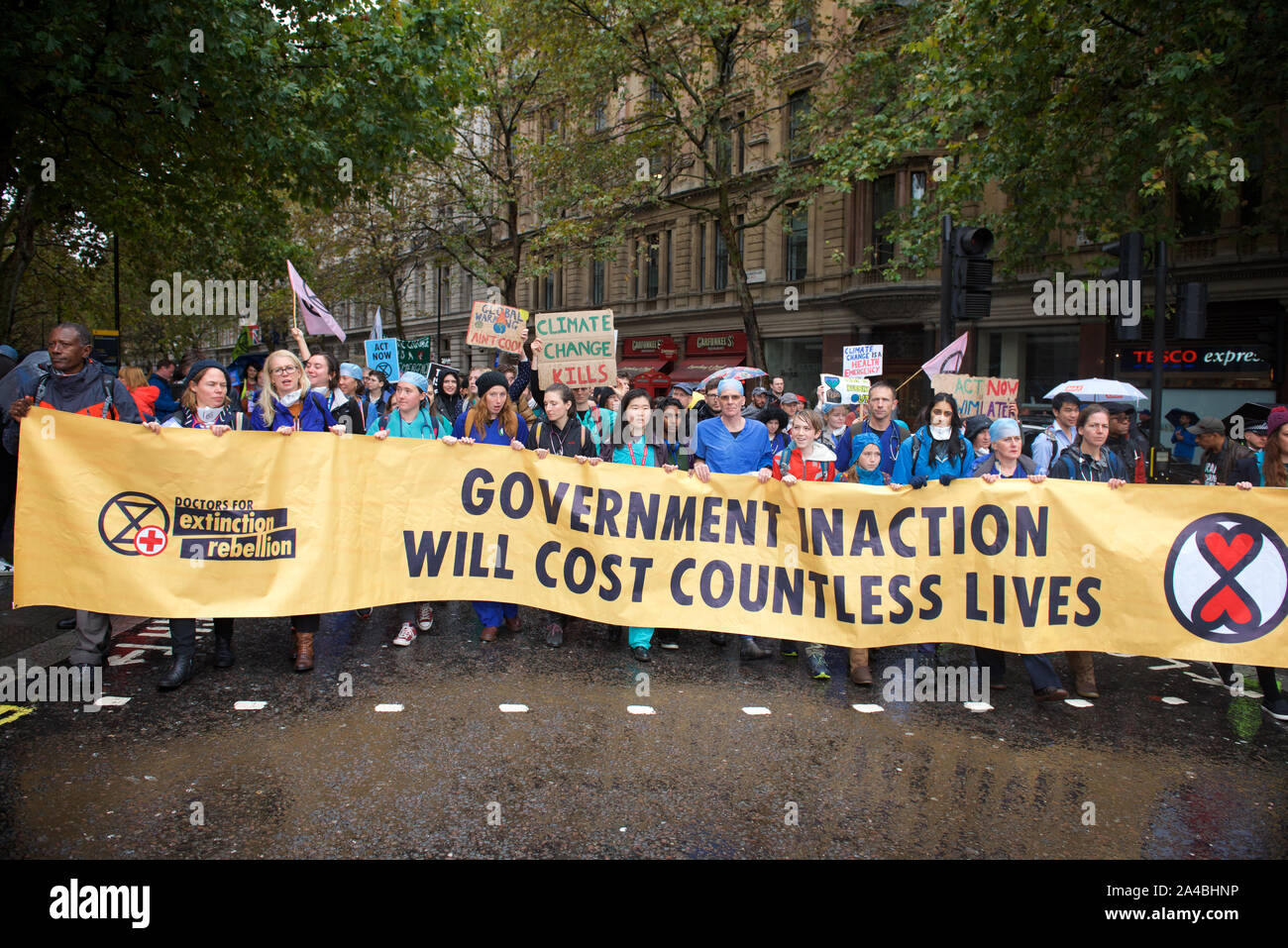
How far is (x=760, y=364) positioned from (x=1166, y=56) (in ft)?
43.0

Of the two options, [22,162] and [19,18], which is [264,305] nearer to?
[22,162]

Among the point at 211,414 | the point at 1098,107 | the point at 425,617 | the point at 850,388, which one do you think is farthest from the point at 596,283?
the point at 211,414

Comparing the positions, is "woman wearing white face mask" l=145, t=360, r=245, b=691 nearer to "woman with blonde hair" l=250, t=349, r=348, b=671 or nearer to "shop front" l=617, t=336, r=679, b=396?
"woman with blonde hair" l=250, t=349, r=348, b=671

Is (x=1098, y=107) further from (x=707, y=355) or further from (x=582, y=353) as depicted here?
(x=707, y=355)

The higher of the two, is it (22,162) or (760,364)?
(22,162)

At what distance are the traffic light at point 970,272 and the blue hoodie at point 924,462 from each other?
2464 mm

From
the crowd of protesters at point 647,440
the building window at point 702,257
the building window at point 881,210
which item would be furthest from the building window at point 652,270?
the crowd of protesters at point 647,440

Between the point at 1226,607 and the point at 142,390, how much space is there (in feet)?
32.5

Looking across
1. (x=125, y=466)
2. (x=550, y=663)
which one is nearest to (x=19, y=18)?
(x=125, y=466)

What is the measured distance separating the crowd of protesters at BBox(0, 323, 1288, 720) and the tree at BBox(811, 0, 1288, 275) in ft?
21.6

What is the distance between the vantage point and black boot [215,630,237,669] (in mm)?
5770

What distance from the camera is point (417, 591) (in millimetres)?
5891

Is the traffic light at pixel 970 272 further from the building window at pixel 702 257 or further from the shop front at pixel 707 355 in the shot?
the building window at pixel 702 257

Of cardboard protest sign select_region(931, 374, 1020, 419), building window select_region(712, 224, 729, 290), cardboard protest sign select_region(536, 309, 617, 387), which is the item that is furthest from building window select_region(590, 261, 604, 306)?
cardboard protest sign select_region(536, 309, 617, 387)
